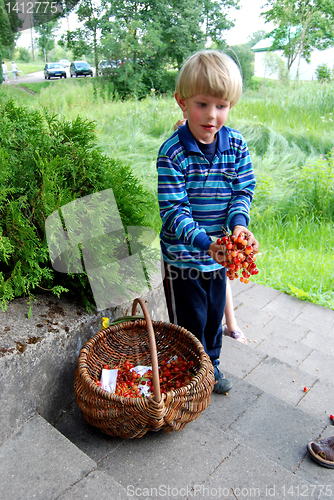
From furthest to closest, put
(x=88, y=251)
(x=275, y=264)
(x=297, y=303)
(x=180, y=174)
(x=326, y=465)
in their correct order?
1. (x=275, y=264)
2. (x=297, y=303)
3. (x=88, y=251)
4. (x=180, y=174)
5. (x=326, y=465)

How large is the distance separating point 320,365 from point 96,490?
169 cm

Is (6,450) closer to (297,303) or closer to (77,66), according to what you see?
(297,303)

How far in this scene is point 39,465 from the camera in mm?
1185

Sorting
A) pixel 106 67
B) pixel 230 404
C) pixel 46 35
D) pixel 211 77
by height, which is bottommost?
pixel 230 404

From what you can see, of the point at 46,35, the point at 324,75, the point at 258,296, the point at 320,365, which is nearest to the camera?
the point at 320,365

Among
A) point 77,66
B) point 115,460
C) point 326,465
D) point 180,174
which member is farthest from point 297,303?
point 77,66

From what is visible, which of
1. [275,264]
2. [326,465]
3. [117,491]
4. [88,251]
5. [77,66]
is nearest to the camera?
[117,491]

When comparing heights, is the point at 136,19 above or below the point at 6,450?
above

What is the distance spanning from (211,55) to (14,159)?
97cm

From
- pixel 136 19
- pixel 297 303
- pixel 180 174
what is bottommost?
pixel 297 303

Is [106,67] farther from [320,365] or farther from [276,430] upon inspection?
[276,430]

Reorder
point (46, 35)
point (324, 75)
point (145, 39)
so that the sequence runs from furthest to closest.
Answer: point (324, 75), point (145, 39), point (46, 35)

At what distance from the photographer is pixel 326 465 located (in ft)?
4.50
